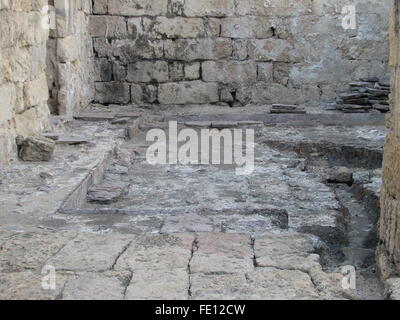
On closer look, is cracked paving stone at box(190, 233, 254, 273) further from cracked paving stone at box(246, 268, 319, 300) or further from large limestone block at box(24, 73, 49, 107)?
large limestone block at box(24, 73, 49, 107)

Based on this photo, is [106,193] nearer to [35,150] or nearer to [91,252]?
[35,150]

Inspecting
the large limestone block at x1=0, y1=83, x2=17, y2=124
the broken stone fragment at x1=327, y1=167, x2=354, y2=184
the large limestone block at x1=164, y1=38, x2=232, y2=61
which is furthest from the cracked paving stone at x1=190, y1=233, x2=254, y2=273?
the large limestone block at x1=164, y1=38, x2=232, y2=61

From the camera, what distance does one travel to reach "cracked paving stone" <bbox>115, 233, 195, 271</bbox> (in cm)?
418

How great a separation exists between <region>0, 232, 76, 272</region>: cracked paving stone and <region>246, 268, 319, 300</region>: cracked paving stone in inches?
51.2

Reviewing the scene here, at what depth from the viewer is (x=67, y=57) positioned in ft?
31.7

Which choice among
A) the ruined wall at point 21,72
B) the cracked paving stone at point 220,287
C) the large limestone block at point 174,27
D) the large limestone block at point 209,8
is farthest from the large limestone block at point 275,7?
the cracked paving stone at point 220,287

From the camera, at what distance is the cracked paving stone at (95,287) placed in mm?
3713

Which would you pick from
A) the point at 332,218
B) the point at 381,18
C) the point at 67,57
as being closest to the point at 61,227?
the point at 332,218

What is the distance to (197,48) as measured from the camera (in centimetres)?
1167

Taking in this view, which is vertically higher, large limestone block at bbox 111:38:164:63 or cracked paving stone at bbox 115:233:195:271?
large limestone block at bbox 111:38:164:63

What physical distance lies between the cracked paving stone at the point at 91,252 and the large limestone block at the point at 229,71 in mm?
7239

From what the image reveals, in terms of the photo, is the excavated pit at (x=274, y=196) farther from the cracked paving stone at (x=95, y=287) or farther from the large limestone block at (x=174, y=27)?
the large limestone block at (x=174, y=27)

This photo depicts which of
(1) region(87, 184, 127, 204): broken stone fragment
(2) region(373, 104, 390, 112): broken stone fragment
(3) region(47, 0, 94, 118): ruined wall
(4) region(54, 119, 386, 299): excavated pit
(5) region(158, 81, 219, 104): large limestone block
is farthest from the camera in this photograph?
(5) region(158, 81, 219, 104): large limestone block

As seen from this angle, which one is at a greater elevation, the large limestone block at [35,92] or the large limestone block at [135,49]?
the large limestone block at [135,49]
